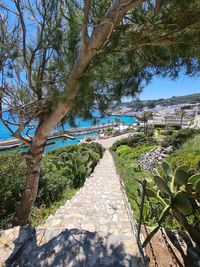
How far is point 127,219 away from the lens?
3467mm

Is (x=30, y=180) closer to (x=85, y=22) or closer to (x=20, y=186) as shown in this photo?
(x=20, y=186)

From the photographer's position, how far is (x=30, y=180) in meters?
3.04

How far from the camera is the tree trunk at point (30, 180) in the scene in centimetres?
294

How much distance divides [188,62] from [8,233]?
3.34m

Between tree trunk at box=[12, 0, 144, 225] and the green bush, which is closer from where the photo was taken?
tree trunk at box=[12, 0, 144, 225]

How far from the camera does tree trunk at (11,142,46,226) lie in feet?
9.63

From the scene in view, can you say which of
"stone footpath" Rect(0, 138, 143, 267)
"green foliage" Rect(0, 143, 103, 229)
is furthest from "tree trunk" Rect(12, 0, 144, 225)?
"green foliage" Rect(0, 143, 103, 229)

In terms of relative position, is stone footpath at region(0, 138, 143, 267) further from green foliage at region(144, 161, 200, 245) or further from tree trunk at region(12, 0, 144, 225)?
tree trunk at region(12, 0, 144, 225)

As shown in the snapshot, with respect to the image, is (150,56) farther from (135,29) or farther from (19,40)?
(19,40)

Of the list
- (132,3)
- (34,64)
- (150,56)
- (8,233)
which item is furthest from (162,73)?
(8,233)

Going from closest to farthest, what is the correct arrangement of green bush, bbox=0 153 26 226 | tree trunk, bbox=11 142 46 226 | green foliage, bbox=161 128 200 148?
tree trunk, bbox=11 142 46 226
green bush, bbox=0 153 26 226
green foliage, bbox=161 128 200 148

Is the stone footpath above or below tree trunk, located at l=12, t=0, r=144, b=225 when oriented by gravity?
below

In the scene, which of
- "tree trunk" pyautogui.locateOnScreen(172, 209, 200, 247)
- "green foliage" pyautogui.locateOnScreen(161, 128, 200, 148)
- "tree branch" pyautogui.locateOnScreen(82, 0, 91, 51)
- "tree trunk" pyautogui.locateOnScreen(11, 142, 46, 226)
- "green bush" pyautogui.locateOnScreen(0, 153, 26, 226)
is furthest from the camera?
"green foliage" pyautogui.locateOnScreen(161, 128, 200, 148)

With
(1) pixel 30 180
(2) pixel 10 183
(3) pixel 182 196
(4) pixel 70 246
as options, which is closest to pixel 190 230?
(3) pixel 182 196
